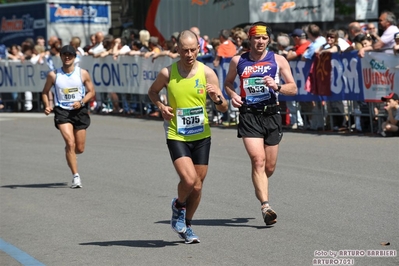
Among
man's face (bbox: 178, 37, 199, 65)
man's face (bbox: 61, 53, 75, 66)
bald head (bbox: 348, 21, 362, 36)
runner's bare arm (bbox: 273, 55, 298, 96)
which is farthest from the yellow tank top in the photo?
bald head (bbox: 348, 21, 362, 36)

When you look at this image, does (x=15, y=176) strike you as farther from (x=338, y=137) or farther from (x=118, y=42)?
(x=118, y=42)

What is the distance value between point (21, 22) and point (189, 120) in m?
Result: 26.7

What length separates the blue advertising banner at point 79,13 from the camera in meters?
33.6

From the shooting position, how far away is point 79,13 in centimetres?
3472

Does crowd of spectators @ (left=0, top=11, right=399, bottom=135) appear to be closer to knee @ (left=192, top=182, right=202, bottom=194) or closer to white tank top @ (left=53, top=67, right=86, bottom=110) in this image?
white tank top @ (left=53, top=67, right=86, bottom=110)

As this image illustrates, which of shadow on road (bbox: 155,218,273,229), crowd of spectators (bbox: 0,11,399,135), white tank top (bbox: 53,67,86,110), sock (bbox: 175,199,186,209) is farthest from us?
crowd of spectators (bbox: 0,11,399,135)

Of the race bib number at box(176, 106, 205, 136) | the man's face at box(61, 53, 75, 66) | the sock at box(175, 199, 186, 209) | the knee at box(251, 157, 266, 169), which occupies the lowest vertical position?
the sock at box(175, 199, 186, 209)

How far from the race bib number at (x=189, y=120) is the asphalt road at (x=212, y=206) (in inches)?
38.7

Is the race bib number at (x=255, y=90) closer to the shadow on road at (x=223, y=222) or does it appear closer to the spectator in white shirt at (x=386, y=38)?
the shadow on road at (x=223, y=222)

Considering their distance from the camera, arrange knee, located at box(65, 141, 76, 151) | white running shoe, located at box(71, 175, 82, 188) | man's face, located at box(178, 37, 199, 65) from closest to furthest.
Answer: man's face, located at box(178, 37, 199, 65), white running shoe, located at box(71, 175, 82, 188), knee, located at box(65, 141, 76, 151)

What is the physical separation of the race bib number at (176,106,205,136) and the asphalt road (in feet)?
3.23

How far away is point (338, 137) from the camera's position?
17203 mm

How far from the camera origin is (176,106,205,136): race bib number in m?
8.47

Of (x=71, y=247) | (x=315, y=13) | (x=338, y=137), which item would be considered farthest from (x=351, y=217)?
(x=315, y=13)
